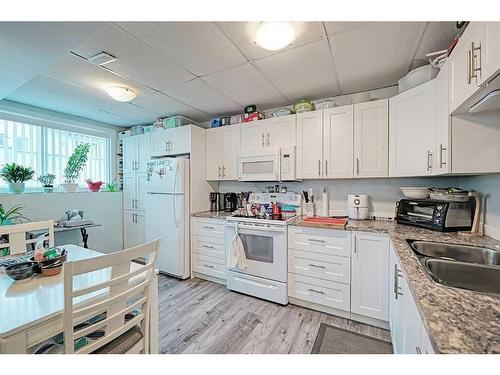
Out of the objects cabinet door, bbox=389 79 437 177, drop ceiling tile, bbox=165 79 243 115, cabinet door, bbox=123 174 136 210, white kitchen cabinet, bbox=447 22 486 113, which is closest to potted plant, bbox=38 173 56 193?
cabinet door, bbox=123 174 136 210

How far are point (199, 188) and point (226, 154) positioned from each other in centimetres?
64

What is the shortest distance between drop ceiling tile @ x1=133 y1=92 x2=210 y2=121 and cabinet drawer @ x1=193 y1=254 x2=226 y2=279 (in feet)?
6.74

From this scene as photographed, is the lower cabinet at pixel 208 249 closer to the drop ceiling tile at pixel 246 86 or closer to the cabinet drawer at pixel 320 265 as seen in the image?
the cabinet drawer at pixel 320 265

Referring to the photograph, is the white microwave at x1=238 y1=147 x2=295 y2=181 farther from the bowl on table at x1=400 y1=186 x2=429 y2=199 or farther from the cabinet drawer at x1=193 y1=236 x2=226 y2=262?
the bowl on table at x1=400 y1=186 x2=429 y2=199

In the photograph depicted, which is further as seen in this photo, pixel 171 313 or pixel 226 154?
pixel 226 154

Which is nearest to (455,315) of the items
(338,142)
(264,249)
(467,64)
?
(467,64)

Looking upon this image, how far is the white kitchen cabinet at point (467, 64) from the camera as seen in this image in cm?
100

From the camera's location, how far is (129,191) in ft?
12.5

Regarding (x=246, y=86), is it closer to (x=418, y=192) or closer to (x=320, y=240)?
(x=320, y=240)

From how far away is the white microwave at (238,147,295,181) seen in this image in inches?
103
